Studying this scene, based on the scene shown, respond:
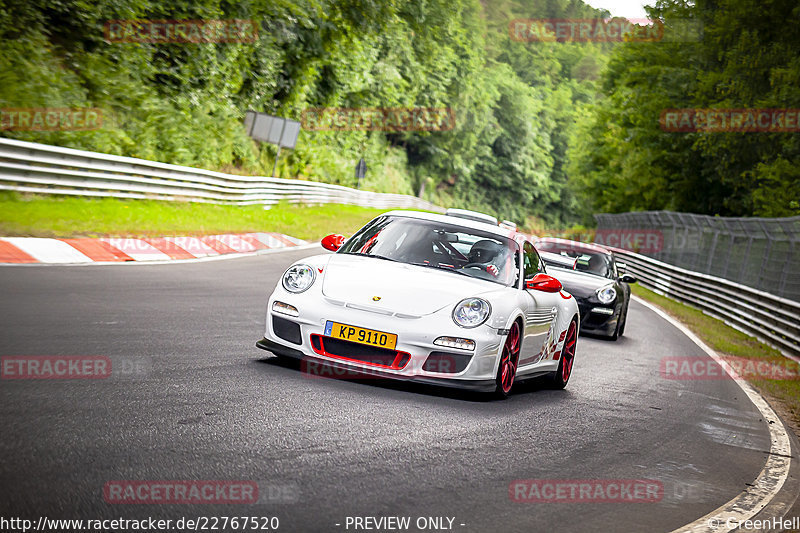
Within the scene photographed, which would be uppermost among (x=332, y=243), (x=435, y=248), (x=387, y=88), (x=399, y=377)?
(x=387, y=88)

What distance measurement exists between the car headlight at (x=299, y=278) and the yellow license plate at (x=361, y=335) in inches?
18.3

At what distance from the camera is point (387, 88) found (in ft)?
188

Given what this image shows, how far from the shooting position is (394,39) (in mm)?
58625

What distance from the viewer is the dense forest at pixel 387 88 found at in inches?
1002

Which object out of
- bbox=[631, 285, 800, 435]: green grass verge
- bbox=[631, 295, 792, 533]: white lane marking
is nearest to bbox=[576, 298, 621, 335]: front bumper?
bbox=[631, 285, 800, 435]: green grass verge

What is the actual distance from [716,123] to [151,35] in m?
21.8

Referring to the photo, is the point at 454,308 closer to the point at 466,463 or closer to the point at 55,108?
the point at 466,463

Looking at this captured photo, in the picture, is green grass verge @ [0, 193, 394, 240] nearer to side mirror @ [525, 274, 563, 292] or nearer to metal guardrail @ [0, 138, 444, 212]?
metal guardrail @ [0, 138, 444, 212]

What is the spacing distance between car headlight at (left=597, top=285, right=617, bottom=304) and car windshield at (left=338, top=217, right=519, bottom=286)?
5684 mm

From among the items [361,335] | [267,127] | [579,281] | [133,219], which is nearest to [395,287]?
[361,335]

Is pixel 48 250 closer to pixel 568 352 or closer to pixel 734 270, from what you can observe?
pixel 568 352

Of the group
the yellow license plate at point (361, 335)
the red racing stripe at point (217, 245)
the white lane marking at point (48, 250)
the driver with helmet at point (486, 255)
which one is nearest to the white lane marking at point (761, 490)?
the yellow license plate at point (361, 335)

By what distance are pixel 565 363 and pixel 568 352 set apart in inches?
6.2

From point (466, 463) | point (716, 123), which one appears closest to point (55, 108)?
point (466, 463)
